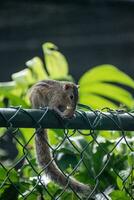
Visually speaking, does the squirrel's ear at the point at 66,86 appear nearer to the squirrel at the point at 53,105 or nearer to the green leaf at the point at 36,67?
the squirrel at the point at 53,105

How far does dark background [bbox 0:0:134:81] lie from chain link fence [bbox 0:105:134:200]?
4.07 meters

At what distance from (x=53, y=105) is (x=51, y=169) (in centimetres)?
49

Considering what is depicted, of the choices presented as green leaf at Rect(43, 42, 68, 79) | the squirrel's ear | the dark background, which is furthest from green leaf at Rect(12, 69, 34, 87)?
the dark background

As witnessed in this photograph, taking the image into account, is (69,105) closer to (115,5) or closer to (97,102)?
(97,102)

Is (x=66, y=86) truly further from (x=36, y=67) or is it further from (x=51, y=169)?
(x=51, y=169)

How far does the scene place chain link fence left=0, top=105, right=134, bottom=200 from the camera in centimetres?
188

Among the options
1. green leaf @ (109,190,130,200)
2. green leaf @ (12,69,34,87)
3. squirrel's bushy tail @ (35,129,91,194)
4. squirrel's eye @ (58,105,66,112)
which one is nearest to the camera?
squirrel's bushy tail @ (35,129,91,194)

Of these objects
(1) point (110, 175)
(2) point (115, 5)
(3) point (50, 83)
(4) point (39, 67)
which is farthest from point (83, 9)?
(1) point (110, 175)

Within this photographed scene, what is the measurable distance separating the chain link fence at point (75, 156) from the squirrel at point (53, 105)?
0.03 m

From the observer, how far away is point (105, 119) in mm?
2020

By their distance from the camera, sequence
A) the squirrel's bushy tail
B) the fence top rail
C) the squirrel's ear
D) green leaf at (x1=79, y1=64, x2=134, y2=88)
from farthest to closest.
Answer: green leaf at (x1=79, y1=64, x2=134, y2=88)
the squirrel's ear
the squirrel's bushy tail
the fence top rail

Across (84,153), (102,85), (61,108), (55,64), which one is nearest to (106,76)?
(102,85)

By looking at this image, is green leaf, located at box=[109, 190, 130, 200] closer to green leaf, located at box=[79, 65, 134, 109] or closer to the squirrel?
the squirrel

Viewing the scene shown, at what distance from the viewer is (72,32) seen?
6.83m
